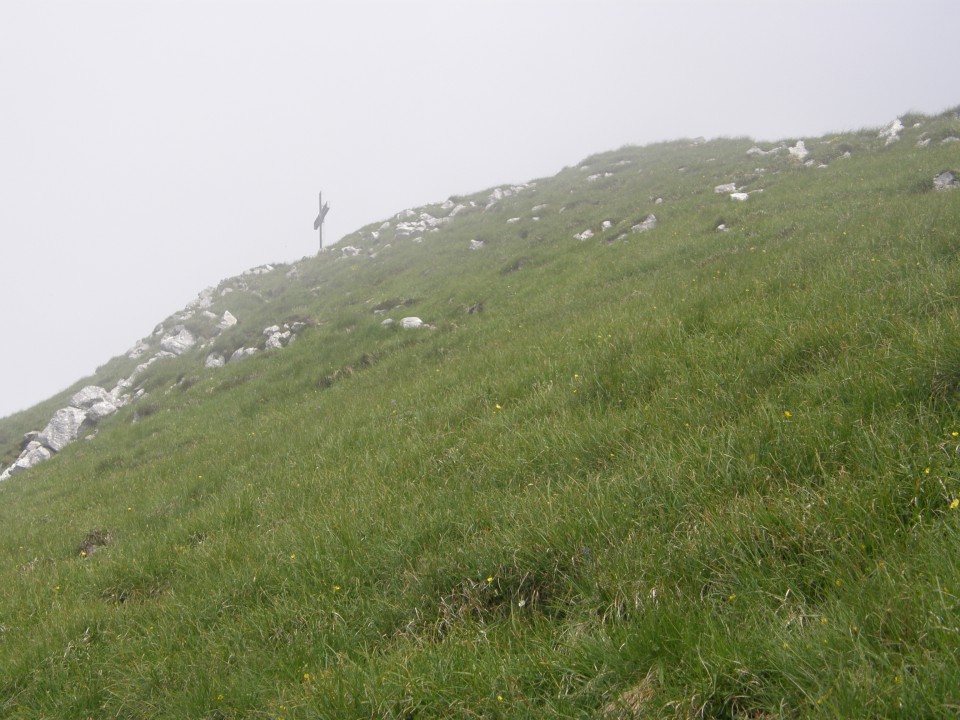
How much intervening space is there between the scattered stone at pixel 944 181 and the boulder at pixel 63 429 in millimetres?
29841

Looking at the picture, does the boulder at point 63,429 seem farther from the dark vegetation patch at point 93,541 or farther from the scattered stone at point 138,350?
the dark vegetation patch at point 93,541

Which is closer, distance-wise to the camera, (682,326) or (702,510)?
(702,510)

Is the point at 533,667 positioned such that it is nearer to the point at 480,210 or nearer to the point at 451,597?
the point at 451,597

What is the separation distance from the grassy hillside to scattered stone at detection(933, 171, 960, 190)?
573 cm

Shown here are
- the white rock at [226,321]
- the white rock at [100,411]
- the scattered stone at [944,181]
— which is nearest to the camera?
the scattered stone at [944,181]

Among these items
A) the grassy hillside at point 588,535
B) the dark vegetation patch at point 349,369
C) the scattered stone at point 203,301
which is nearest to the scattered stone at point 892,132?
the grassy hillside at point 588,535

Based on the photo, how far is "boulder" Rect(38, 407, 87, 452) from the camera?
21977 millimetres

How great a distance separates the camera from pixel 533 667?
9.80ft

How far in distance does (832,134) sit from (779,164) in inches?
263

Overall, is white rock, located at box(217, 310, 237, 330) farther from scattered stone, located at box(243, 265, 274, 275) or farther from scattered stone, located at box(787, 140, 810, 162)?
scattered stone, located at box(787, 140, 810, 162)

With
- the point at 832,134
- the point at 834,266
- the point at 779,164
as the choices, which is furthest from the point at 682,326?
the point at 832,134

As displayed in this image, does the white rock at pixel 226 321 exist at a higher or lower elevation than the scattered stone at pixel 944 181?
higher

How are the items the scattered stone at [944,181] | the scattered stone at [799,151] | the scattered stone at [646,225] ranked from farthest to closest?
1. the scattered stone at [799,151]
2. the scattered stone at [646,225]
3. the scattered stone at [944,181]

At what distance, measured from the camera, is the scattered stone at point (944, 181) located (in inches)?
574
